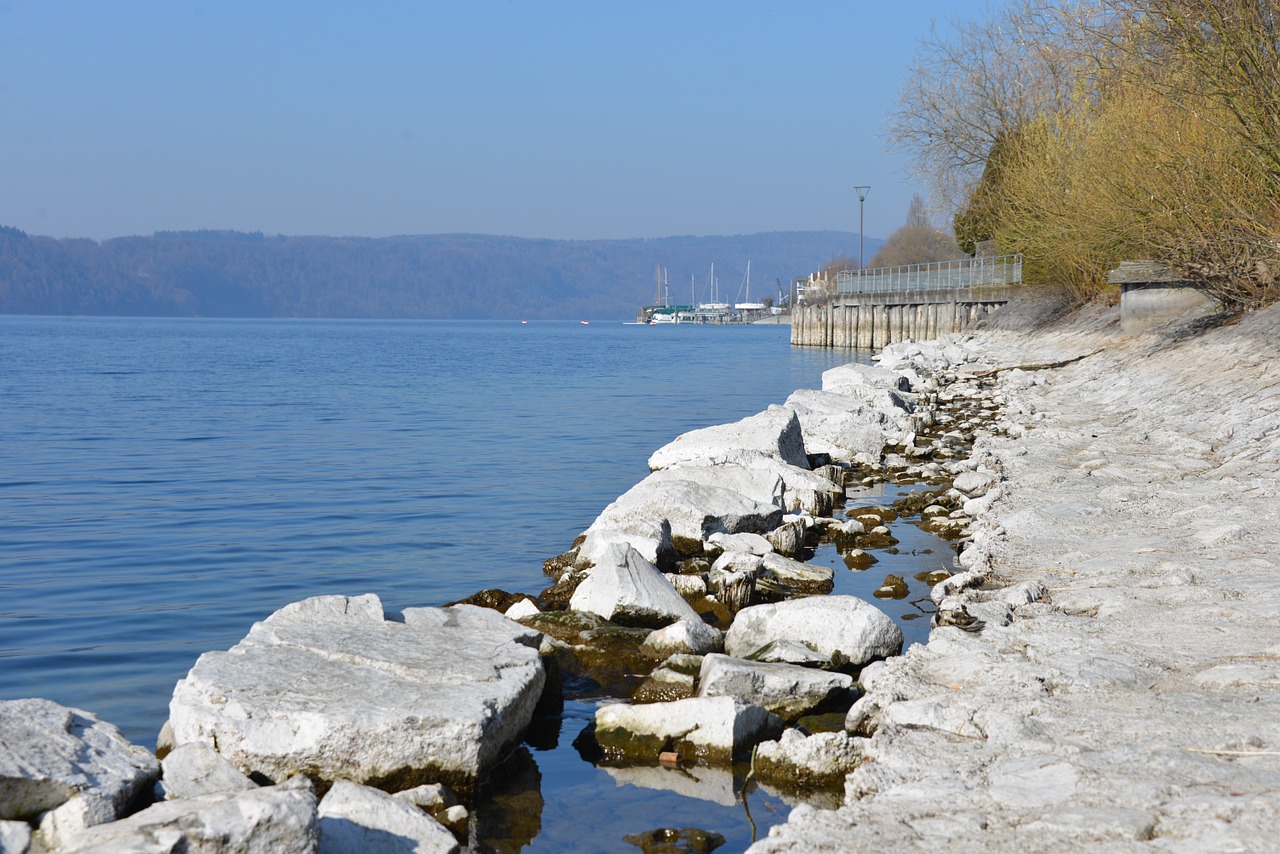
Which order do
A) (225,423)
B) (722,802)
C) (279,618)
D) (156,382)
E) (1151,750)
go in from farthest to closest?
(156,382) → (225,423) → (279,618) → (722,802) → (1151,750)

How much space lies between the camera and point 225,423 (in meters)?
22.5

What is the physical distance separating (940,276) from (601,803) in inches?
1508

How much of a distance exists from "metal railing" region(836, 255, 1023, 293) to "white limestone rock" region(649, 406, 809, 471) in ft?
78.6

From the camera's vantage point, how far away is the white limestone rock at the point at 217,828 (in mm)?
3488

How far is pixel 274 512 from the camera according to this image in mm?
12461

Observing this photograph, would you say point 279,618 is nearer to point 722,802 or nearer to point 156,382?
point 722,802

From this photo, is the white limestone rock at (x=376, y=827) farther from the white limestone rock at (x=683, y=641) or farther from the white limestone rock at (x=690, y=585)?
the white limestone rock at (x=690, y=585)

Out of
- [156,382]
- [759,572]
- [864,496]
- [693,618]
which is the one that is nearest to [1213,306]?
[864,496]

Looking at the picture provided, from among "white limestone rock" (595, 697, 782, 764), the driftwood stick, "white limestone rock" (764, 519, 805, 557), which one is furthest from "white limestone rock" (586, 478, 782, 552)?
the driftwood stick

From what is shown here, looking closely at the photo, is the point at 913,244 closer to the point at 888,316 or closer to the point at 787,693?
the point at 888,316

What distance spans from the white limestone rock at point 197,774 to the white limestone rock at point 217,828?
1.62 feet

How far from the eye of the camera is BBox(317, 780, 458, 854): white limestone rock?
156 inches

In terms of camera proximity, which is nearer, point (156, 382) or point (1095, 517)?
point (1095, 517)

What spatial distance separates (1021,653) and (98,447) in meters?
16.6
